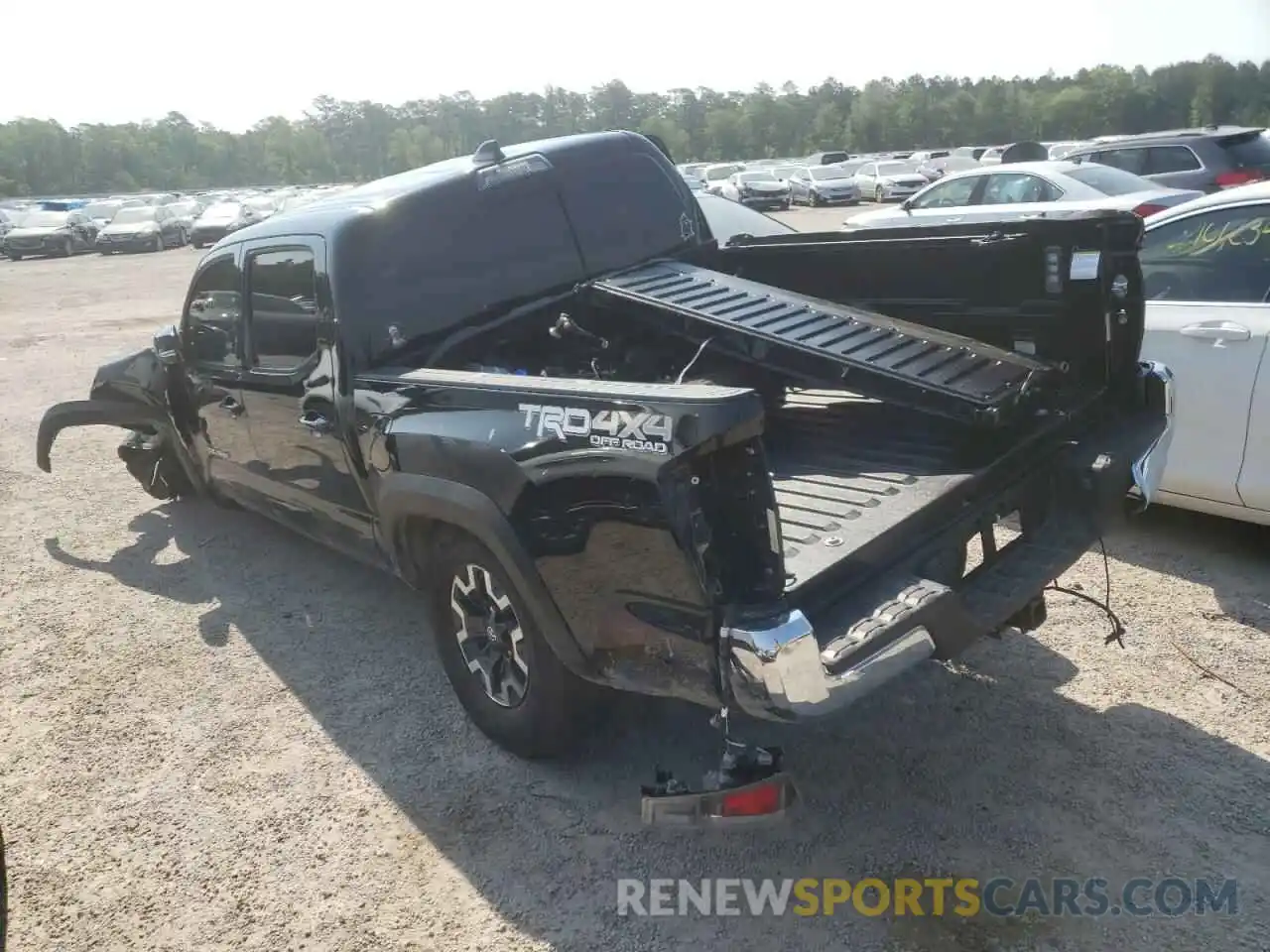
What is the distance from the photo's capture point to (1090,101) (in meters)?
63.5

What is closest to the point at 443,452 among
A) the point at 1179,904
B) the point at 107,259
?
the point at 1179,904

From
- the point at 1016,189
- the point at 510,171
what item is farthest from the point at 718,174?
the point at 510,171

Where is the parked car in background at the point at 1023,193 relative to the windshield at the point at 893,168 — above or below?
above

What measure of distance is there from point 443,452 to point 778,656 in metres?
1.39

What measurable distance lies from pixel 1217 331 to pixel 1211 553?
1049 millimetres

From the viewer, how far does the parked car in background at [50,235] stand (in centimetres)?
3262

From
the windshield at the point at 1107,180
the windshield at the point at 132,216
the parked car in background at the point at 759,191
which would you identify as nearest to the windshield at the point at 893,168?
the parked car in background at the point at 759,191

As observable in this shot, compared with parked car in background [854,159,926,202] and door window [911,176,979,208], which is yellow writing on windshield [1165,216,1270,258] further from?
parked car in background [854,159,926,202]

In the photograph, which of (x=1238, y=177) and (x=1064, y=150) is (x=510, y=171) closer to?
(x=1238, y=177)

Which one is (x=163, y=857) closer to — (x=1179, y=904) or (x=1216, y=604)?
(x=1179, y=904)

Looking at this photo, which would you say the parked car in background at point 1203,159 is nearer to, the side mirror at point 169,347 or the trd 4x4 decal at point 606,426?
the side mirror at point 169,347

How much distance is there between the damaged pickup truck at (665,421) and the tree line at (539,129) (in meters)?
63.0

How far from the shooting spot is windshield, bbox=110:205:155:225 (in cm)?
3319

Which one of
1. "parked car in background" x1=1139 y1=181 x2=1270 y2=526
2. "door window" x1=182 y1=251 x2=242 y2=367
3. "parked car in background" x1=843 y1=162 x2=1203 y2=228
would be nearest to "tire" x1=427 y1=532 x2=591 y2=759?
"door window" x1=182 y1=251 x2=242 y2=367
